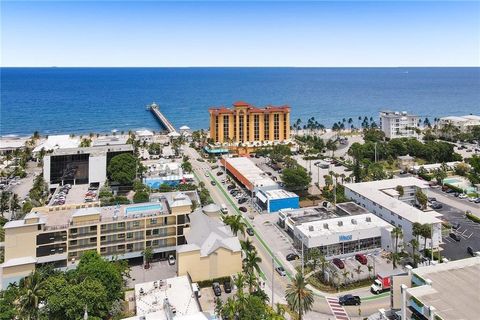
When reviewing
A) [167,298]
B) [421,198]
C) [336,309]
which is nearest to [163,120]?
[421,198]

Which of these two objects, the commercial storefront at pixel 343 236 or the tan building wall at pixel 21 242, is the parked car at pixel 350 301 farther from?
the tan building wall at pixel 21 242

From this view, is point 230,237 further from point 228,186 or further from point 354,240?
point 228,186

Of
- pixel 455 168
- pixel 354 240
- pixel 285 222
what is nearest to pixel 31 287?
pixel 285 222

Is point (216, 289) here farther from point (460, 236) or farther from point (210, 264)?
point (460, 236)

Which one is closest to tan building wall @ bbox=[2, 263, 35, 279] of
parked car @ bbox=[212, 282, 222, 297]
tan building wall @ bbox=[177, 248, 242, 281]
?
tan building wall @ bbox=[177, 248, 242, 281]

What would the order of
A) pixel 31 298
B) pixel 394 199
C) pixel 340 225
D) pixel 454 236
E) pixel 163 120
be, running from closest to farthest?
pixel 31 298 → pixel 340 225 → pixel 454 236 → pixel 394 199 → pixel 163 120

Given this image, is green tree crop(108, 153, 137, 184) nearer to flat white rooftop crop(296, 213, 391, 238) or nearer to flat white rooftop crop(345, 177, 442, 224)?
flat white rooftop crop(296, 213, 391, 238)
